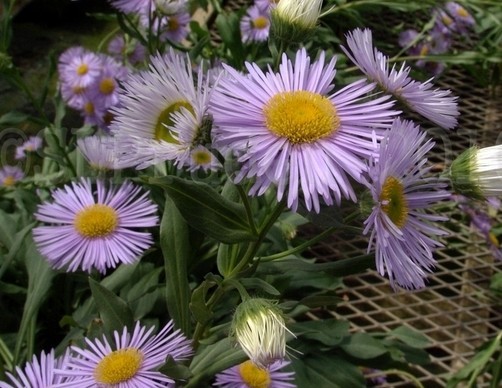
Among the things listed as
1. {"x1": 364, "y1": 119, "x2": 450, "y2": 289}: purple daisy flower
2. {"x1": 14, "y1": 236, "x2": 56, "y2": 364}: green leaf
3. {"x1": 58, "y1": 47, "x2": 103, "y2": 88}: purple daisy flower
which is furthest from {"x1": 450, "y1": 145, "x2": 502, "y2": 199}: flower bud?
{"x1": 58, "y1": 47, "x2": 103, "y2": 88}: purple daisy flower

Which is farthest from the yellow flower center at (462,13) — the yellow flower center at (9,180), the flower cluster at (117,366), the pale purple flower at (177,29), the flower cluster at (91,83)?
the flower cluster at (117,366)

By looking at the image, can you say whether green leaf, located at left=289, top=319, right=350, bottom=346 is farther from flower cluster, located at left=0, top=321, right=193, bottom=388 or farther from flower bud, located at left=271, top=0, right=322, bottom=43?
flower bud, located at left=271, top=0, right=322, bottom=43

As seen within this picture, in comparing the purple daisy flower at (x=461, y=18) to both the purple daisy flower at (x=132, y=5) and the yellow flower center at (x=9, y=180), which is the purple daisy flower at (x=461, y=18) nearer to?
the purple daisy flower at (x=132, y=5)

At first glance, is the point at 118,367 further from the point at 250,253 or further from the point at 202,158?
the point at 202,158

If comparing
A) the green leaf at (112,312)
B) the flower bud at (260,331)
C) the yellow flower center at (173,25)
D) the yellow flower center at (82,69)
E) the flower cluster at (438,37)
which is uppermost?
the flower cluster at (438,37)

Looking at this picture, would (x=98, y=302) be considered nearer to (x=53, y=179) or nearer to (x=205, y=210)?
(x=205, y=210)

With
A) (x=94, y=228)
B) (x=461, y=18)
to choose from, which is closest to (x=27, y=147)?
(x=94, y=228)

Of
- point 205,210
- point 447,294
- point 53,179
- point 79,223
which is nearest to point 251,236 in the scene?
point 205,210
